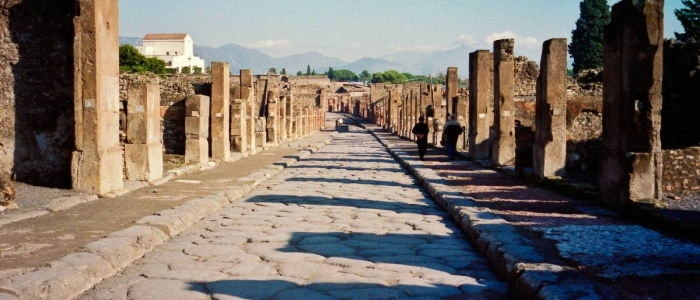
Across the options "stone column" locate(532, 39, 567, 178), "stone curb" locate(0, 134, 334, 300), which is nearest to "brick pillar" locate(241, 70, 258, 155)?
"stone column" locate(532, 39, 567, 178)

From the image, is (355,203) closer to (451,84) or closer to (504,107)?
(504,107)

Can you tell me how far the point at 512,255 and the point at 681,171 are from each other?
192 inches

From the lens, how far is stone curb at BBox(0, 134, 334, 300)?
4344 millimetres

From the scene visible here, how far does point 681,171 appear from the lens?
29.8 feet

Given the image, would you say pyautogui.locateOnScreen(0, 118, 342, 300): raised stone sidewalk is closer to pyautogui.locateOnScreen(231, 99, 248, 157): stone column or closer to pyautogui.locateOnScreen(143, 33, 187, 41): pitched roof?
pyautogui.locateOnScreen(231, 99, 248, 157): stone column

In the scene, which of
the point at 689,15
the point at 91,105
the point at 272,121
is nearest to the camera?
the point at 91,105

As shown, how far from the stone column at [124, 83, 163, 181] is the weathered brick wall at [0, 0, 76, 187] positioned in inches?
70.1

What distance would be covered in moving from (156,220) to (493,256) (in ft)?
10.6

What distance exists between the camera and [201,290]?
473cm

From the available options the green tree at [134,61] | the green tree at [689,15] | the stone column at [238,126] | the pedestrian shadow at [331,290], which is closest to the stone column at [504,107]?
the stone column at [238,126]

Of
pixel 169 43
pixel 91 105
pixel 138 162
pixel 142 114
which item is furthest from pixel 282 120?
pixel 169 43

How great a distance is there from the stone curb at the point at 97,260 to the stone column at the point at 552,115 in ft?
20.7

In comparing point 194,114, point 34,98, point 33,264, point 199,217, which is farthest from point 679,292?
point 194,114

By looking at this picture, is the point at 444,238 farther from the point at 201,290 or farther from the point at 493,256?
the point at 201,290
